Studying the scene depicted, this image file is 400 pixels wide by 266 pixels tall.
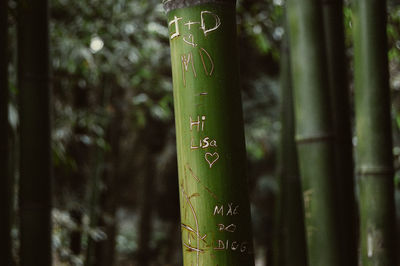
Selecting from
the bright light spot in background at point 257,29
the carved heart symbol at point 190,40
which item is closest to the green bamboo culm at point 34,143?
the carved heart symbol at point 190,40

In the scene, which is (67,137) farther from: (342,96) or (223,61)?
(223,61)

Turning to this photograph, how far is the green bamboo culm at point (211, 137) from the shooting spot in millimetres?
815

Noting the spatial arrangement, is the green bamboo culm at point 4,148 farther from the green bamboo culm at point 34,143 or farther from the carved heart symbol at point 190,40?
the carved heart symbol at point 190,40

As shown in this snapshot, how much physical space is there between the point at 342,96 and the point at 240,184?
3.22 feet

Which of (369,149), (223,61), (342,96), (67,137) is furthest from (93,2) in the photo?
(223,61)

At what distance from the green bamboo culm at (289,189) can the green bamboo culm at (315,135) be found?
607 millimetres

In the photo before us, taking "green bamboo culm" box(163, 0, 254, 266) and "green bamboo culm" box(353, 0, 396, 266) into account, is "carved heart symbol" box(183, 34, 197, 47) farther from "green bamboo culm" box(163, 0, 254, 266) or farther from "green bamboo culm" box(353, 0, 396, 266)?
"green bamboo culm" box(353, 0, 396, 266)

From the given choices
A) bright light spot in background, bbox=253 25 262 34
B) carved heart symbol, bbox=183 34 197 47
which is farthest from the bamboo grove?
bright light spot in background, bbox=253 25 262 34

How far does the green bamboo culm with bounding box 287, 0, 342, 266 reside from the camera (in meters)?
1.29

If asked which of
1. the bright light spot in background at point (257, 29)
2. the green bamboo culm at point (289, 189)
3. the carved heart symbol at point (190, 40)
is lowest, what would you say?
the green bamboo culm at point (289, 189)

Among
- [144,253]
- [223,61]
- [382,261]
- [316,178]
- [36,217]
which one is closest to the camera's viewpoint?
[223,61]

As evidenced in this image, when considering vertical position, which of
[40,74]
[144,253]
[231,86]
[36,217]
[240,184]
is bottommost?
[144,253]

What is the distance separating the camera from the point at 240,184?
831 millimetres

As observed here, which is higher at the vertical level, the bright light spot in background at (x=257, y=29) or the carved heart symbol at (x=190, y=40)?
the bright light spot in background at (x=257, y=29)
